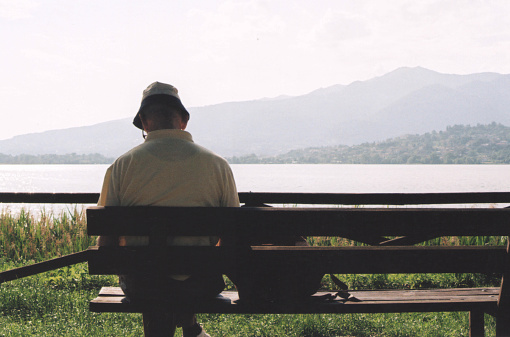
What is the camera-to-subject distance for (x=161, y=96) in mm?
2531

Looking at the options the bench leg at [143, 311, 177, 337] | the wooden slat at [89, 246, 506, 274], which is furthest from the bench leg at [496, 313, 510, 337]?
the bench leg at [143, 311, 177, 337]

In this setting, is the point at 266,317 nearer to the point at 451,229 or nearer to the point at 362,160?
the point at 451,229

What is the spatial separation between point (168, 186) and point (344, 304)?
3.75 feet

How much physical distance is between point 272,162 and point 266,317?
158280mm

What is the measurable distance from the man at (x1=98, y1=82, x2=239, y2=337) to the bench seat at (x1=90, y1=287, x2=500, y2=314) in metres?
0.06

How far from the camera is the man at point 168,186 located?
2.31m

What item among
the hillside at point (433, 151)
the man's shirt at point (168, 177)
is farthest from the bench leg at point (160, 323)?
the hillside at point (433, 151)

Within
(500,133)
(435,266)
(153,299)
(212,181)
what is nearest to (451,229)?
(435,266)

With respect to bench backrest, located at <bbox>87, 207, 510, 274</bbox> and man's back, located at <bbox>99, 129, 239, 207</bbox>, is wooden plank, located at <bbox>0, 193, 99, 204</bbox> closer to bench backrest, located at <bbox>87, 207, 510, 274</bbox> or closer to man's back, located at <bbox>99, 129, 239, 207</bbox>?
man's back, located at <bbox>99, 129, 239, 207</bbox>

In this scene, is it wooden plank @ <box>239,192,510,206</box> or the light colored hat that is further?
wooden plank @ <box>239,192,510,206</box>

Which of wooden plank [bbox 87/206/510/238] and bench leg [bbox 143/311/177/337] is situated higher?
wooden plank [bbox 87/206/510/238]

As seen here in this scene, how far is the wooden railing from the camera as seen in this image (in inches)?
144

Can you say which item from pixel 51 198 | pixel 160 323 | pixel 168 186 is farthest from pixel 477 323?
pixel 51 198

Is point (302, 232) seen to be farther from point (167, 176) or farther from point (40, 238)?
point (40, 238)
